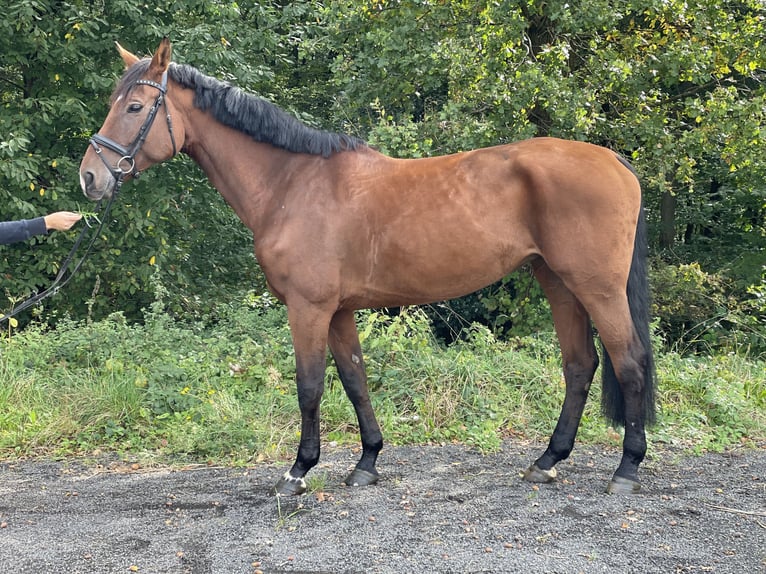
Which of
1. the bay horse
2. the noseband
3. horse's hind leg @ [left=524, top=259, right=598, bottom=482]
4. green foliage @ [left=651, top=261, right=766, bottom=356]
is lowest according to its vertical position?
green foliage @ [left=651, top=261, right=766, bottom=356]

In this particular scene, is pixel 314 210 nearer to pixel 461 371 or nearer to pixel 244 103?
pixel 244 103

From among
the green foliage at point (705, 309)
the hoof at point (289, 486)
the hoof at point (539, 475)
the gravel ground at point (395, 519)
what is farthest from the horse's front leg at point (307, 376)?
the green foliage at point (705, 309)

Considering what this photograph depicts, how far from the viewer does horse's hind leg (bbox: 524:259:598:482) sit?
4395 millimetres

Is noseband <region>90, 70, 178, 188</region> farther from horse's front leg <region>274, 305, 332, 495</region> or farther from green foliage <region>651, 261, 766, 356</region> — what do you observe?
green foliage <region>651, 261, 766, 356</region>

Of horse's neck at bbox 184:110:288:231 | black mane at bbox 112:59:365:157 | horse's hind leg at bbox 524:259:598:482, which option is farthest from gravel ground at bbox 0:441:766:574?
black mane at bbox 112:59:365:157

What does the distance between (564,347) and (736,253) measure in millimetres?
7790

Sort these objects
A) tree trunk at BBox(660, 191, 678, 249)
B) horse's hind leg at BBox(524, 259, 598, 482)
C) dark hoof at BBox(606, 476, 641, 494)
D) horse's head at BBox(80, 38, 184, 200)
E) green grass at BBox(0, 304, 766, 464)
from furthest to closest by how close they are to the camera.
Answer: tree trunk at BBox(660, 191, 678, 249)
green grass at BBox(0, 304, 766, 464)
horse's hind leg at BBox(524, 259, 598, 482)
dark hoof at BBox(606, 476, 641, 494)
horse's head at BBox(80, 38, 184, 200)

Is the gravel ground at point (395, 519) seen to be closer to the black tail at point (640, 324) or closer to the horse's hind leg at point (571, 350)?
the horse's hind leg at point (571, 350)

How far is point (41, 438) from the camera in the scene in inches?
202

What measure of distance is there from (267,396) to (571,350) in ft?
8.18

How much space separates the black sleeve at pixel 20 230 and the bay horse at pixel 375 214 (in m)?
0.33

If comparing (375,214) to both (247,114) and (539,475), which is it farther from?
(539,475)

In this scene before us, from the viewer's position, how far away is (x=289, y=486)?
4.02 metres

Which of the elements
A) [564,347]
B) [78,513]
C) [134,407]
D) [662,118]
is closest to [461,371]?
[564,347]
